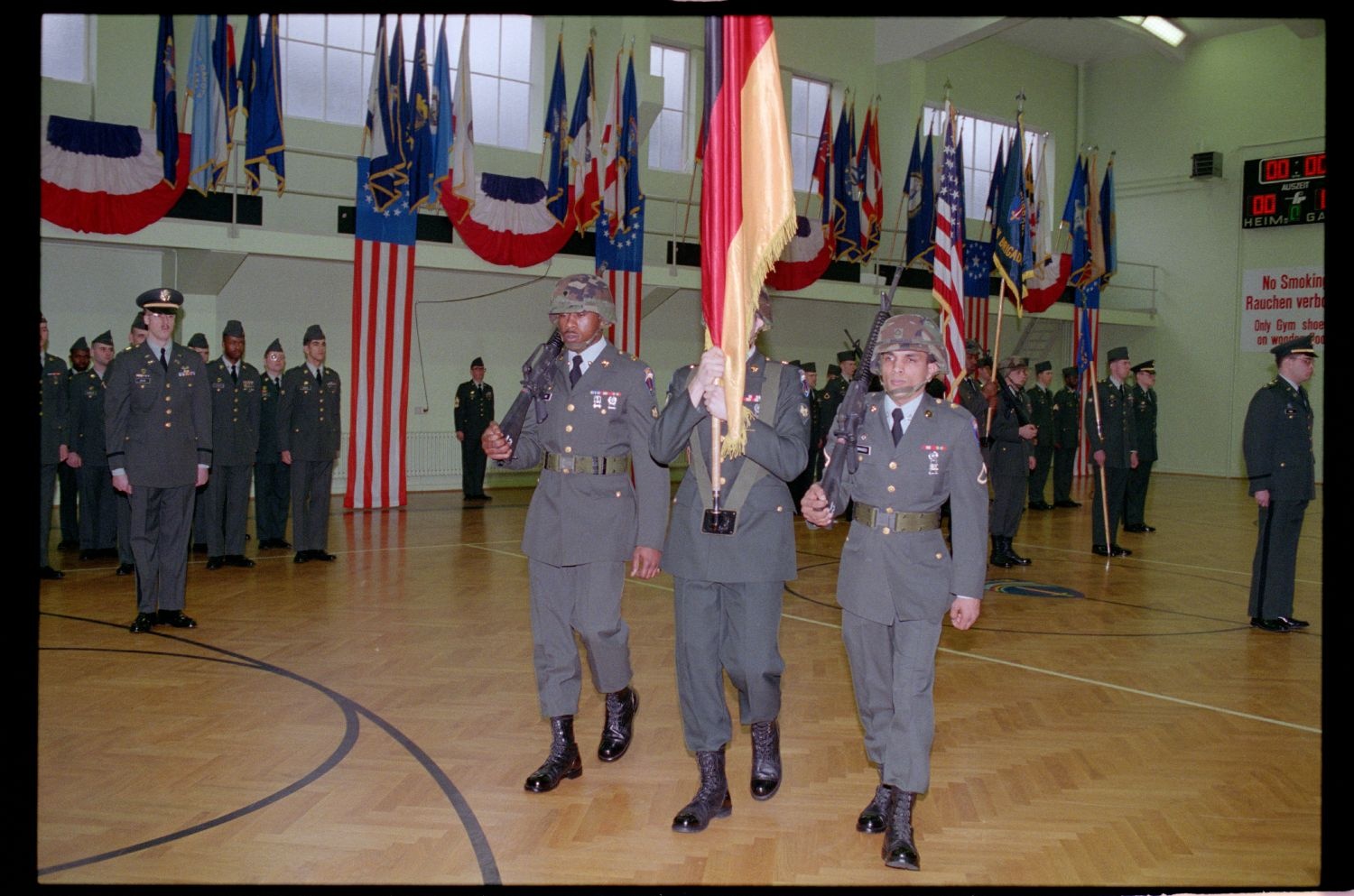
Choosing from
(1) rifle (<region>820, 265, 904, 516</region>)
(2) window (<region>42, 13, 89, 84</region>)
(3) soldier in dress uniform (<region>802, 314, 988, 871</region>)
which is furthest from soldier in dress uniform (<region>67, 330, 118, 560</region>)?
(3) soldier in dress uniform (<region>802, 314, 988, 871</region>)

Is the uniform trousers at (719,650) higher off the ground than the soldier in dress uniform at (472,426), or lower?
lower

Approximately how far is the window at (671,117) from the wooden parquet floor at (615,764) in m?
10.8

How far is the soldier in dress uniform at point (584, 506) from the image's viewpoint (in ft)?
12.7

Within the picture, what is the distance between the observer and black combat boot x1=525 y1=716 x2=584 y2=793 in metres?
3.80

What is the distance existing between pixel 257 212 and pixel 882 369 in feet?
32.4

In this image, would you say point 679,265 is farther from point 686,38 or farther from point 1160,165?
point 1160,165

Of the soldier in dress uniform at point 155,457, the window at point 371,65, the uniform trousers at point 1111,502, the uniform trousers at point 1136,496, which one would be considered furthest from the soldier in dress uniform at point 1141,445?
the window at point 371,65

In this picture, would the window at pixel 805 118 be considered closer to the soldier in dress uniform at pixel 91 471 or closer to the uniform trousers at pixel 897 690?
the soldier in dress uniform at pixel 91 471

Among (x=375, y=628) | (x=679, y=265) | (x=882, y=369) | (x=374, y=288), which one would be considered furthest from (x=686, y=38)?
(x=882, y=369)

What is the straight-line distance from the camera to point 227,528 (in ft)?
28.2

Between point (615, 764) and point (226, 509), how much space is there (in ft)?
18.6

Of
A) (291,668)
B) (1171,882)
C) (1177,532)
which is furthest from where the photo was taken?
(1177,532)

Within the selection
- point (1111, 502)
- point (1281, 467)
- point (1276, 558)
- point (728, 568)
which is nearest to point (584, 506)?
point (728, 568)

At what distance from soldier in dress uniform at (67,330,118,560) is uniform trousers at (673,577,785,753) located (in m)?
6.81
